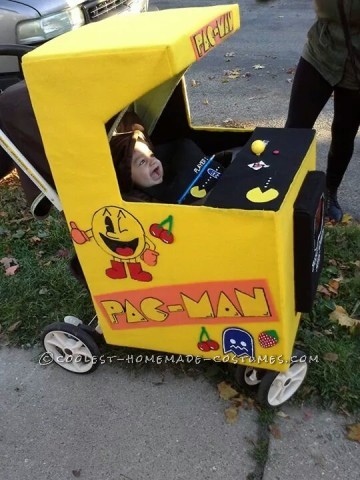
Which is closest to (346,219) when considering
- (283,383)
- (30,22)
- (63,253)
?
(283,383)

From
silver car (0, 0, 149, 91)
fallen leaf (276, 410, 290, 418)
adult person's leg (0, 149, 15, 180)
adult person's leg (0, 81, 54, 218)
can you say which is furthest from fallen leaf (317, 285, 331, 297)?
silver car (0, 0, 149, 91)

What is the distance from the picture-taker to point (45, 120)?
1812 millimetres

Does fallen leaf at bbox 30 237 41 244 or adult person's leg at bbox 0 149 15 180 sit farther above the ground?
adult person's leg at bbox 0 149 15 180

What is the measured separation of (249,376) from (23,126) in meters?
1.36

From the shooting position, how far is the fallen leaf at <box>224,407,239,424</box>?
2.24m

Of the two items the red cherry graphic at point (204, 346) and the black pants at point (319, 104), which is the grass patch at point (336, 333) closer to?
the red cherry graphic at point (204, 346)

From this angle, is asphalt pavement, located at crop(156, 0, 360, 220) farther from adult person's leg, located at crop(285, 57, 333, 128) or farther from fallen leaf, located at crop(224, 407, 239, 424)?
fallen leaf, located at crop(224, 407, 239, 424)

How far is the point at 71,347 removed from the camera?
2457 mm

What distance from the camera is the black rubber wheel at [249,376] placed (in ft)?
7.36

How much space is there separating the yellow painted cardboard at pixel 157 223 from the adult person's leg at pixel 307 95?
0.75m

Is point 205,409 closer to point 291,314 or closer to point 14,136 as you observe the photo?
point 291,314

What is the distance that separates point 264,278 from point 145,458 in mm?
903

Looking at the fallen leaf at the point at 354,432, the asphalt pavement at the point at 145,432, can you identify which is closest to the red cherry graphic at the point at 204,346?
the asphalt pavement at the point at 145,432

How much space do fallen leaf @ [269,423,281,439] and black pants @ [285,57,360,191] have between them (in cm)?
154
